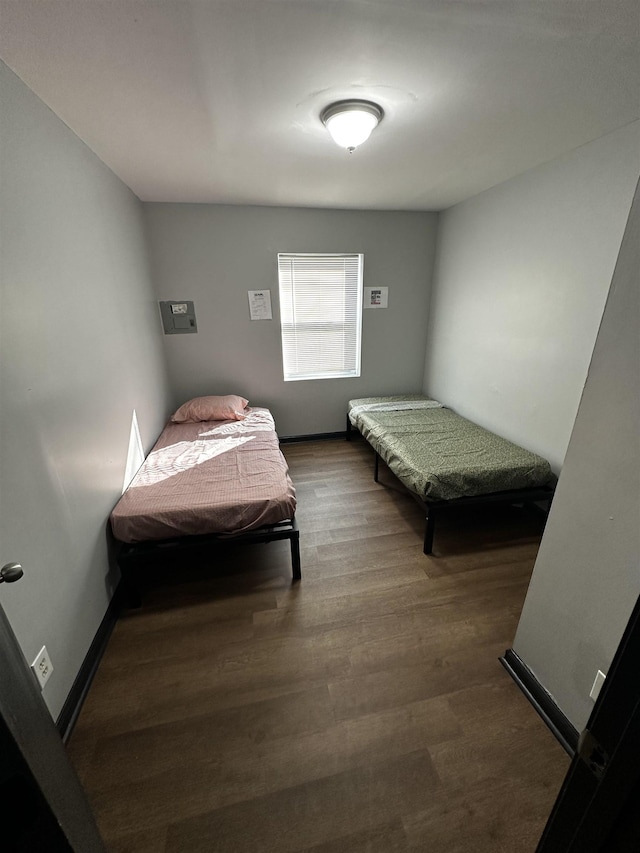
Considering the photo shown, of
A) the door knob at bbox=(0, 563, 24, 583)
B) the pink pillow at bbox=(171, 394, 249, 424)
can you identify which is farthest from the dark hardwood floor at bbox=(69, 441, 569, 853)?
the pink pillow at bbox=(171, 394, 249, 424)

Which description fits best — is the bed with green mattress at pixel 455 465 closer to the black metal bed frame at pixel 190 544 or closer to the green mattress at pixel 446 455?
the green mattress at pixel 446 455

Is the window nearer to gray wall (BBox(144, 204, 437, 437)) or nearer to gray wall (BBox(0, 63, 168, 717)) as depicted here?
gray wall (BBox(144, 204, 437, 437))

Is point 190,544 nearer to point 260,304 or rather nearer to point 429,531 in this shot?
point 429,531

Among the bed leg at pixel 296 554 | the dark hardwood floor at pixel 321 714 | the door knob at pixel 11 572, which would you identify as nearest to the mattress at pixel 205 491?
the bed leg at pixel 296 554

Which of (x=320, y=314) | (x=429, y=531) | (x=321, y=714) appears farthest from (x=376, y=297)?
(x=321, y=714)

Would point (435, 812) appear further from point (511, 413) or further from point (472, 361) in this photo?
point (472, 361)

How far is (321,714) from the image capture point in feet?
4.47

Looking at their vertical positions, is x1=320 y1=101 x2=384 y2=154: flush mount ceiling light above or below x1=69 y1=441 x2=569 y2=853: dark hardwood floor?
above

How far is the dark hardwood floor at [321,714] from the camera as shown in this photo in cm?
108

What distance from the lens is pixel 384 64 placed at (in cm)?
127

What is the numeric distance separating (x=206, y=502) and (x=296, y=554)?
0.59 m

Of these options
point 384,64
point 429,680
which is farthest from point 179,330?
point 429,680

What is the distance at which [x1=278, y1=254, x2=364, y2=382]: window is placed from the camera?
3457 millimetres

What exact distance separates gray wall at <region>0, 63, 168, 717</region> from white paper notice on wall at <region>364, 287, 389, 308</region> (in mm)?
2335
